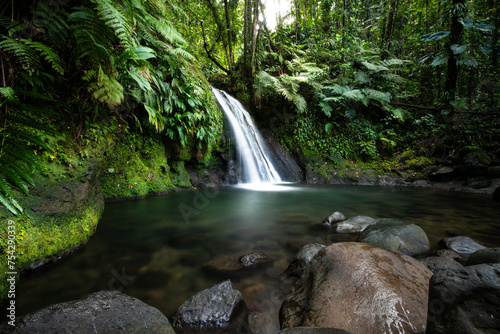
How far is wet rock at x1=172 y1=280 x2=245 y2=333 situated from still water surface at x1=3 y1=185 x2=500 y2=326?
0.18 metres

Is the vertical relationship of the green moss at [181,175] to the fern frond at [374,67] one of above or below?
below

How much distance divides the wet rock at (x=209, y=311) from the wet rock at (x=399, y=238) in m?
1.91

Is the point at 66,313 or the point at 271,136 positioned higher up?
the point at 271,136

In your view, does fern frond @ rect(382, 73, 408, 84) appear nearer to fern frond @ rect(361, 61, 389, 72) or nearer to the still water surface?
fern frond @ rect(361, 61, 389, 72)

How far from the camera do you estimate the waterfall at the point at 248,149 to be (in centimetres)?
800

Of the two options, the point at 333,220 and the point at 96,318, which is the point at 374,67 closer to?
the point at 333,220

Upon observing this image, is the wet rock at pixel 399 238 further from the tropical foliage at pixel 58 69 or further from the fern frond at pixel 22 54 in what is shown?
the fern frond at pixel 22 54

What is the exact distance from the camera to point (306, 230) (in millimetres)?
3637

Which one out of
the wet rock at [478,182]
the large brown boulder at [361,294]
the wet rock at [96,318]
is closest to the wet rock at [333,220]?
the large brown boulder at [361,294]

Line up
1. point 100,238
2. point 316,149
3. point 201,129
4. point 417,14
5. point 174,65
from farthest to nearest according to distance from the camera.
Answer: point 417,14 → point 316,149 → point 201,129 → point 174,65 → point 100,238

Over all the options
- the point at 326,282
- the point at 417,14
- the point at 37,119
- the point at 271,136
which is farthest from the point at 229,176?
the point at 417,14

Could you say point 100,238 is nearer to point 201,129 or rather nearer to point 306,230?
point 306,230

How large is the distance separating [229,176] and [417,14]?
14593 millimetres

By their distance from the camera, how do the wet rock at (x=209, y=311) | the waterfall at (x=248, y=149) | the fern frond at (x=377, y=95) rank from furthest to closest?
the fern frond at (x=377, y=95) → the waterfall at (x=248, y=149) → the wet rock at (x=209, y=311)
